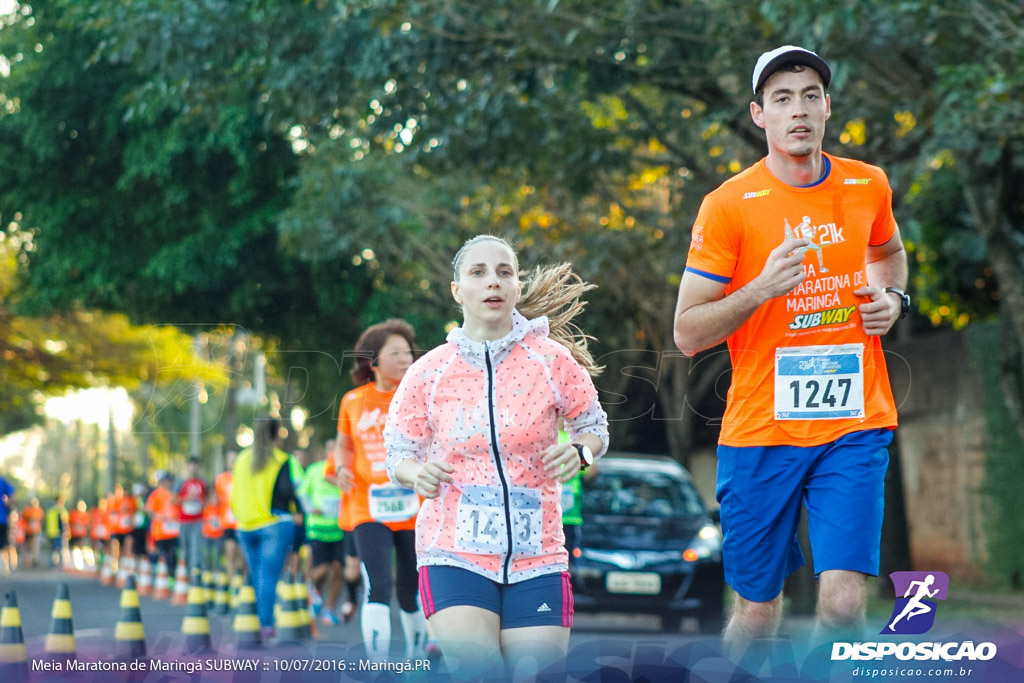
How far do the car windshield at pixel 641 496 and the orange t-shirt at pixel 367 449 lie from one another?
488 centimetres

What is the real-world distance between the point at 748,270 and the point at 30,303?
65.1 ft

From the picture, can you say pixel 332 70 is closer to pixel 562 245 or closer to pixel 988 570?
pixel 562 245

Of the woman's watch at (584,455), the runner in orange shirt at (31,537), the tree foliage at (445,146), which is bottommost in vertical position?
the runner in orange shirt at (31,537)

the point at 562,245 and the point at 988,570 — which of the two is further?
the point at 988,570

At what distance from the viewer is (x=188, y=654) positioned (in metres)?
8.59

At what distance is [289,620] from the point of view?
10.5 metres

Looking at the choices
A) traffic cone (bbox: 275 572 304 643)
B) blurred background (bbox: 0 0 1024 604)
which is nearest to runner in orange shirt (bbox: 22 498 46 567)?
blurred background (bbox: 0 0 1024 604)

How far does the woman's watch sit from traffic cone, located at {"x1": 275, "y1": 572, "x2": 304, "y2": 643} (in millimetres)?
6191

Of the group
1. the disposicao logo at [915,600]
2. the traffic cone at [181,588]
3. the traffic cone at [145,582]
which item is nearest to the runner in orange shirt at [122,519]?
the traffic cone at [145,582]

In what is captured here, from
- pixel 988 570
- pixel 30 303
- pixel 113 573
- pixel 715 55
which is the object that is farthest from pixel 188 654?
pixel 113 573

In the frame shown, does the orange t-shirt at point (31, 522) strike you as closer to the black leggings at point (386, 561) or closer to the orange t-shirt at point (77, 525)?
the orange t-shirt at point (77, 525)

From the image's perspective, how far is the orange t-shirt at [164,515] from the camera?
2114 cm

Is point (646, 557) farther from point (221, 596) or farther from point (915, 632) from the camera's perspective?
point (915, 632)

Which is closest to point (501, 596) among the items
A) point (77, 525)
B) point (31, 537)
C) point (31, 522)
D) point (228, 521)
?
point (228, 521)
